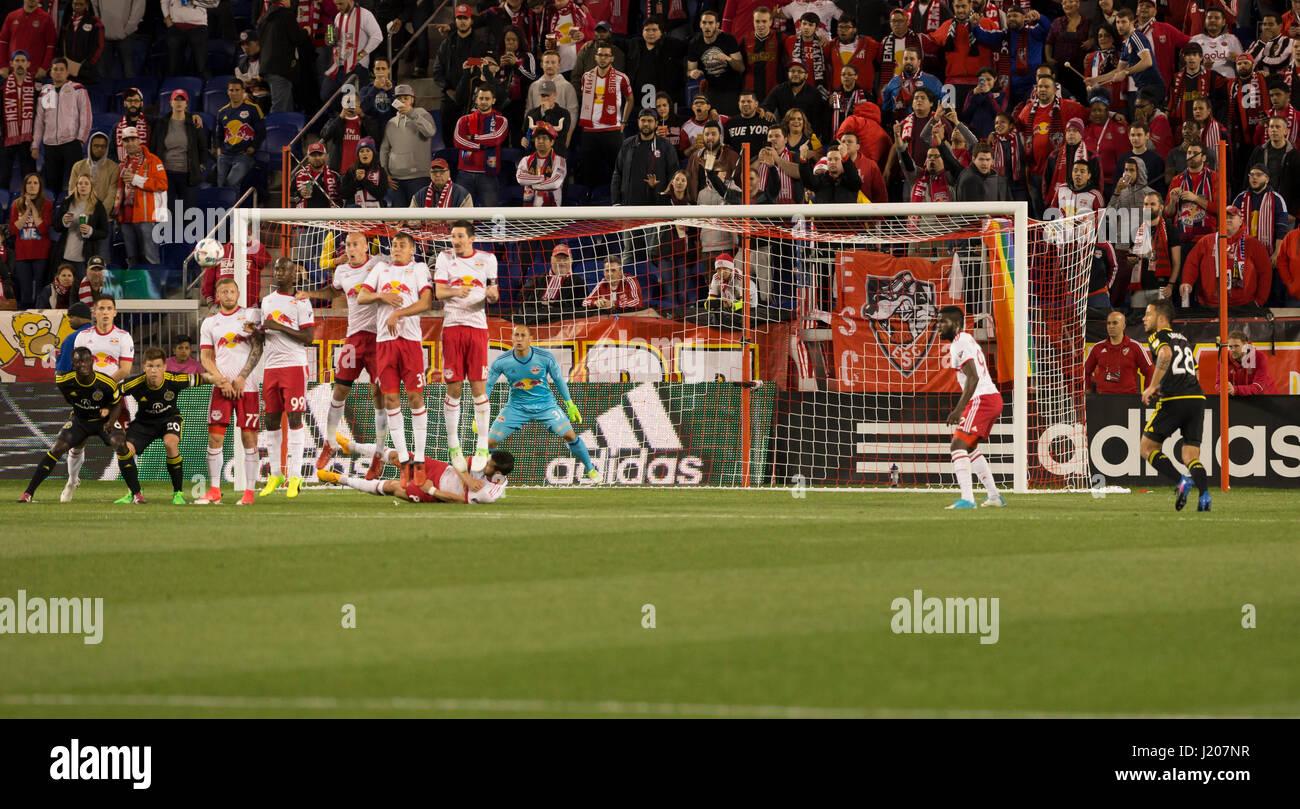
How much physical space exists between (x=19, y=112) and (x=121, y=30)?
2423 mm

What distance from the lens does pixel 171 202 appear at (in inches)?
921

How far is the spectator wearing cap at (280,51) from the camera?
→ 24.5 m

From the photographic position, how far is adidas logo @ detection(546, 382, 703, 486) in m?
18.9

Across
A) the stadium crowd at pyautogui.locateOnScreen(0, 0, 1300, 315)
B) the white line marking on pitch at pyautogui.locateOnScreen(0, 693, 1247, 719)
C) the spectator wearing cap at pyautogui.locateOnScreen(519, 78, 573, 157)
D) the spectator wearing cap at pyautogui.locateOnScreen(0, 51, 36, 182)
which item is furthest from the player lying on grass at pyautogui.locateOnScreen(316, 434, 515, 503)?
the spectator wearing cap at pyautogui.locateOnScreen(0, 51, 36, 182)

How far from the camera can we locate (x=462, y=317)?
16.2 metres

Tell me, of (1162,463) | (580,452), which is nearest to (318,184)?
(580,452)

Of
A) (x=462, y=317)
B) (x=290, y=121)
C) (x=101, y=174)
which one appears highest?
(x=290, y=121)

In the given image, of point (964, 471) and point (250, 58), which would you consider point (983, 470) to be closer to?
point (964, 471)

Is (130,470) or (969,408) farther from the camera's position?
(130,470)

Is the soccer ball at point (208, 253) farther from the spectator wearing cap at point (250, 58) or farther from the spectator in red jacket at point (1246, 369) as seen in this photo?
the spectator in red jacket at point (1246, 369)

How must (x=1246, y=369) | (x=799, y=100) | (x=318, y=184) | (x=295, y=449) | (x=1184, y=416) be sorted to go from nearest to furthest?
1. (x=295, y=449)
2. (x=1184, y=416)
3. (x=1246, y=369)
4. (x=318, y=184)
5. (x=799, y=100)

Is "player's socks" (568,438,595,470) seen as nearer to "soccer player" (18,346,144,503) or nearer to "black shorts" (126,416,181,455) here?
"black shorts" (126,416,181,455)

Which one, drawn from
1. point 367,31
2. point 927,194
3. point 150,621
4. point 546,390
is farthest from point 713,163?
point 150,621

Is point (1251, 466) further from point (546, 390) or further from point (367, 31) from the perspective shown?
point (367, 31)
